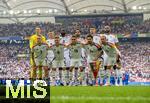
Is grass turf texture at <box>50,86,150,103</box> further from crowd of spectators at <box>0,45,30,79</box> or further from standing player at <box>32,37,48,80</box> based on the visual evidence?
crowd of spectators at <box>0,45,30,79</box>

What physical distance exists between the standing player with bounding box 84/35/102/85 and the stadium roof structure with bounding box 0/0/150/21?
39.0 meters

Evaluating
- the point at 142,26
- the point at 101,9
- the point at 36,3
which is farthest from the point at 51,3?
the point at 142,26

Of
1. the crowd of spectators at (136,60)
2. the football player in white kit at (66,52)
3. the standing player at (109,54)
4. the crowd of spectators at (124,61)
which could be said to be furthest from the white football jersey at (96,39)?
the crowd of spectators at (124,61)

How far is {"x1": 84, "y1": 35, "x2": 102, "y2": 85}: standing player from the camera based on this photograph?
1644cm

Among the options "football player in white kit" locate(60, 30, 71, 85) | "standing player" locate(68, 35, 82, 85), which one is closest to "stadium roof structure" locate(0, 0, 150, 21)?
"football player in white kit" locate(60, 30, 71, 85)

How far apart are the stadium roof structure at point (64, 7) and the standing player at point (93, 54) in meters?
39.0

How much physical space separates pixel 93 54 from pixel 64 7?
4149 cm

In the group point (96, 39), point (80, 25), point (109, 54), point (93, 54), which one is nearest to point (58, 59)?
point (93, 54)

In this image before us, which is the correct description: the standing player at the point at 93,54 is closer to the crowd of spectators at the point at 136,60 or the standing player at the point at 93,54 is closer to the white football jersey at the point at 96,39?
the white football jersey at the point at 96,39

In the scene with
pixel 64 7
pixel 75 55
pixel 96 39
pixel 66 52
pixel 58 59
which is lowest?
pixel 58 59

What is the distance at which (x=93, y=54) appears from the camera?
16.5m

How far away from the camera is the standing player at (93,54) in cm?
1644

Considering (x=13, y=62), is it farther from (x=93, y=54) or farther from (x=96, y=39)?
(x=93, y=54)

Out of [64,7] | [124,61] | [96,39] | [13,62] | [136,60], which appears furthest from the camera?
[64,7]
